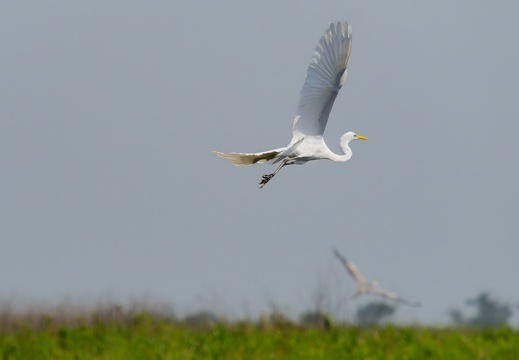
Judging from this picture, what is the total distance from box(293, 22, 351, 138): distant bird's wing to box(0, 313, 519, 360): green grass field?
163 inches

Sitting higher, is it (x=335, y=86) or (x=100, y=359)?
(x=335, y=86)

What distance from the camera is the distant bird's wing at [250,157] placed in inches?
540

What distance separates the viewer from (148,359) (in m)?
8.60

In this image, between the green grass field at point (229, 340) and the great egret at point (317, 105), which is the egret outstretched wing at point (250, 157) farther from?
the green grass field at point (229, 340)

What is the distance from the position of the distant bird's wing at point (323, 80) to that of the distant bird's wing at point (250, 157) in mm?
494

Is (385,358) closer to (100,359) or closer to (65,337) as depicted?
(100,359)

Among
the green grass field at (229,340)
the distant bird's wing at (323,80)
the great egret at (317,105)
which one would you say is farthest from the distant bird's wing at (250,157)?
the green grass field at (229,340)

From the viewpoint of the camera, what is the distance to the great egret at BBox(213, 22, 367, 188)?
1287cm

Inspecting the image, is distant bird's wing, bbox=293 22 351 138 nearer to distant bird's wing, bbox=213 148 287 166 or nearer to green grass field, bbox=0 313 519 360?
distant bird's wing, bbox=213 148 287 166

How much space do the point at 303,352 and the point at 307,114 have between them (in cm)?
582

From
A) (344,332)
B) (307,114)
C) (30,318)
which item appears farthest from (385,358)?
(307,114)

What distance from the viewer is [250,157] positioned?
1387cm

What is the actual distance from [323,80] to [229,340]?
511 centimetres

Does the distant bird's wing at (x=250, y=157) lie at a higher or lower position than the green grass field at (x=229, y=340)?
higher
